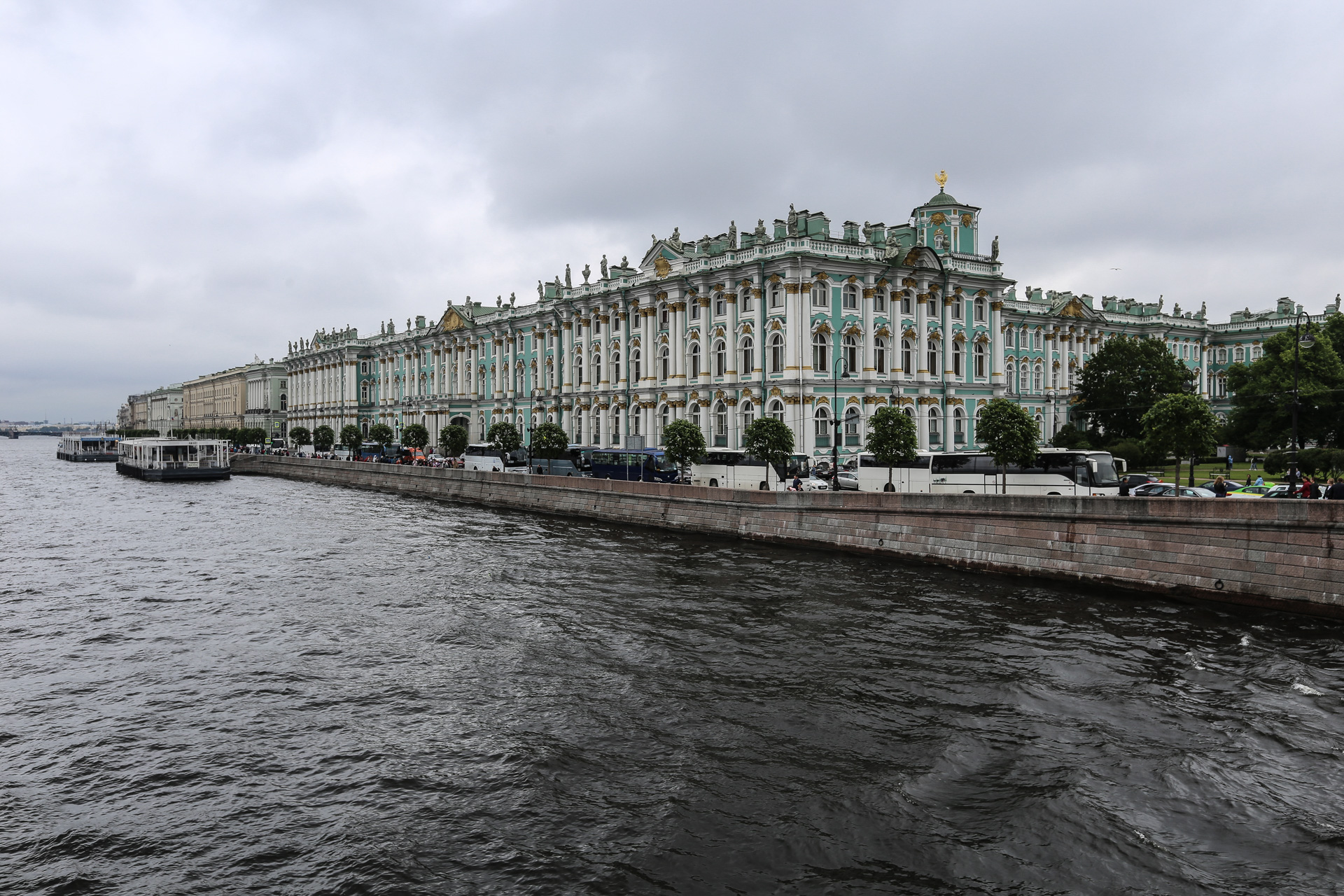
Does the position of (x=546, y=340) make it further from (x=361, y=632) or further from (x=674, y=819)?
(x=674, y=819)

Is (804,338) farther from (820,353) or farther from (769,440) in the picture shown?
(769,440)

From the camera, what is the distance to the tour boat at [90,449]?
424 feet

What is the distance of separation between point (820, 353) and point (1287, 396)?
27.6 meters

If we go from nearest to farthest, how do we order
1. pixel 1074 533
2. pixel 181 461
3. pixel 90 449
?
pixel 1074 533
pixel 181 461
pixel 90 449

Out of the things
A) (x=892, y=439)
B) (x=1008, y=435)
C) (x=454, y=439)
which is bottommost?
(x=892, y=439)

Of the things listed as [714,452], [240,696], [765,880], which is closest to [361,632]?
[240,696]

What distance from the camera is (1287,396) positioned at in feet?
162

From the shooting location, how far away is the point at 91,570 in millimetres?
28234

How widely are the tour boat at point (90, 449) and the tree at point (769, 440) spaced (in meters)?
124

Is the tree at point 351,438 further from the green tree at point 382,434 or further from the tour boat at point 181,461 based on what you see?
the tour boat at point 181,461

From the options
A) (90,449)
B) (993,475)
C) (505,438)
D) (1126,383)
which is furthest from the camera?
(90,449)

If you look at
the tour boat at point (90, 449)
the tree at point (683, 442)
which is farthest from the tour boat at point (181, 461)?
the tree at point (683, 442)

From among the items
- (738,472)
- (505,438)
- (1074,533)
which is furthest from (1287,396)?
(505,438)

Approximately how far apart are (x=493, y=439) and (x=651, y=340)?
13.5 meters
